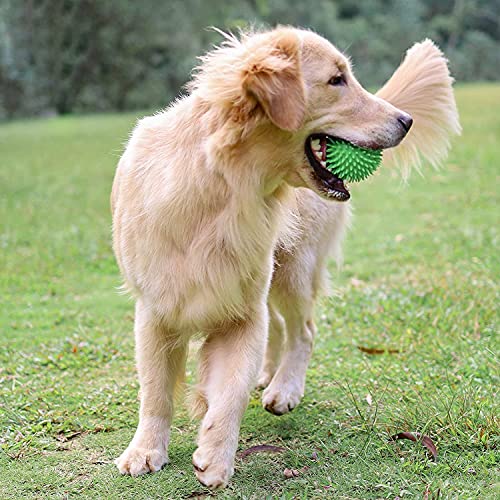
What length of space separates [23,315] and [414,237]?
432 centimetres

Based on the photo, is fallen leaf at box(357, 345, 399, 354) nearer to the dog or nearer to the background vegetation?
the dog

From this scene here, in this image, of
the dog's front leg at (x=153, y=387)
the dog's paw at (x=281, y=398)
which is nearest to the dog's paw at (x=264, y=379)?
the dog's paw at (x=281, y=398)

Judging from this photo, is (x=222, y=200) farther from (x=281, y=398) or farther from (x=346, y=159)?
(x=281, y=398)

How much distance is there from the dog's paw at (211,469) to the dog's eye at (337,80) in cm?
169

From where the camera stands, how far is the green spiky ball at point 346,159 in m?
3.36

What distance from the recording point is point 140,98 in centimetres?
2803

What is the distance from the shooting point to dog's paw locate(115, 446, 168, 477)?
3498mm

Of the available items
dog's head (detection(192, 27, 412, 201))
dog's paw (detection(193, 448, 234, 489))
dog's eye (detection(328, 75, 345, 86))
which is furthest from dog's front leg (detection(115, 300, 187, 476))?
dog's eye (detection(328, 75, 345, 86))

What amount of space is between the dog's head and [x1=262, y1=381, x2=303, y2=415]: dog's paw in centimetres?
Result: 136

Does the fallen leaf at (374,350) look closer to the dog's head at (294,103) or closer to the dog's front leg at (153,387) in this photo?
the dog's front leg at (153,387)

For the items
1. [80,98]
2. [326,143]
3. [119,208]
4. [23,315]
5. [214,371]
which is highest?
[326,143]

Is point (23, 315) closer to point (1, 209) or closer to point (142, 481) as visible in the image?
point (142, 481)

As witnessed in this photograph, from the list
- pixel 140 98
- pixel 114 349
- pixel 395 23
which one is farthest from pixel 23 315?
pixel 395 23

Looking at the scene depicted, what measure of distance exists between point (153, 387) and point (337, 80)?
1.68m
